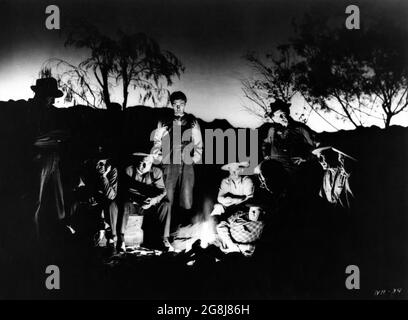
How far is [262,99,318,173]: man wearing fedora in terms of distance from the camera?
4.14 meters

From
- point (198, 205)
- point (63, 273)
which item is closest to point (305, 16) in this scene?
point (198, 205)

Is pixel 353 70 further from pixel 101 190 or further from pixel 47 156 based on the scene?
pixel 47 156

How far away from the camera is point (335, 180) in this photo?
4.14m

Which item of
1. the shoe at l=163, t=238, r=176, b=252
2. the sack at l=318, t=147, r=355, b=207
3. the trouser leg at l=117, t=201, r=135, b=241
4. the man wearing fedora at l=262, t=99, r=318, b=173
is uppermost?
the man wearing fedora at l=262, t=99, r=318, b=173

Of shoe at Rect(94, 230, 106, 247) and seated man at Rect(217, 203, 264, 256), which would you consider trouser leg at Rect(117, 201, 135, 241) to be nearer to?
shoe at Rect(94, 230, 106, 247)

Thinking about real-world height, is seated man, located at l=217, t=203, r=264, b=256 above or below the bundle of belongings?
below

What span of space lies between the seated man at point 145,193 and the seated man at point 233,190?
0.42 m

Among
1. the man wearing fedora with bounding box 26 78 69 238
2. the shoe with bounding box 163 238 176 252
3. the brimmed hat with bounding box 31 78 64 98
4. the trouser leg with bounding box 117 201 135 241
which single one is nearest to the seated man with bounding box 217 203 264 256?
the shoe with bounding box 163 238 176 252

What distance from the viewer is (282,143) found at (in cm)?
415

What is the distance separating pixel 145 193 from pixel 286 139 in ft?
3.97

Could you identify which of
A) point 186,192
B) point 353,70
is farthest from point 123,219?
point 353,70

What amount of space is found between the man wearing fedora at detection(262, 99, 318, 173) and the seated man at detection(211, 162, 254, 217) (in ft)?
0.82

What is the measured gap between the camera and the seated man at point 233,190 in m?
4.11
